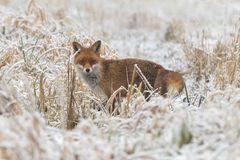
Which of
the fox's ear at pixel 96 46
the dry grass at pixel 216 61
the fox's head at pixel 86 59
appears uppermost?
the fox's ear at pixel 96 46

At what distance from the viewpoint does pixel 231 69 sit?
20.0ft

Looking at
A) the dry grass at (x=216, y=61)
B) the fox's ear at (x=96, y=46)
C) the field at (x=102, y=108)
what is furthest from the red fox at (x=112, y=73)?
the dry grass at (x=216, y=61)

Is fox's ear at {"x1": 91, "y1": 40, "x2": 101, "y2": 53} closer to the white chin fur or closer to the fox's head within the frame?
the fox's head

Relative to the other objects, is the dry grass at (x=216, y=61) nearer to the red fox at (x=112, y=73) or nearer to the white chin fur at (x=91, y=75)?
the red fox at (x=112, y=73)

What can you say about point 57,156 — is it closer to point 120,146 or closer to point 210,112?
point 120,146

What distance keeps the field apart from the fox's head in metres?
0.13

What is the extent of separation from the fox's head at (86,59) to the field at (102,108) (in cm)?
13

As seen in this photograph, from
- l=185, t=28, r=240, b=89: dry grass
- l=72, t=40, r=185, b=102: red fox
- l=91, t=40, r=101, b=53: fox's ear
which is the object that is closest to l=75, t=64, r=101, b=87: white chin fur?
l=72, t=40, r=185, b=102: red fox

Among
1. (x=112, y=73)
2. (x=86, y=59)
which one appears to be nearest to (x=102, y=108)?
(x=86, y=59)

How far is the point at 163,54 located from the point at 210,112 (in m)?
5.73

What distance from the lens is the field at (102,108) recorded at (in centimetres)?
306

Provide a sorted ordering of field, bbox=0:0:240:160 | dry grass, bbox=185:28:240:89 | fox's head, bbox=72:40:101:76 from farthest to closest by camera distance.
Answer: dry grass, bbox=185:28:240:89, fox's head, bbox=72:40:101:76, field, bbox=0:0:240:160

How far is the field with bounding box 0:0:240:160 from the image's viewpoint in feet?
10.0

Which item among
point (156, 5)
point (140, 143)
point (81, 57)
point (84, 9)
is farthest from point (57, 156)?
point (156, 5)
